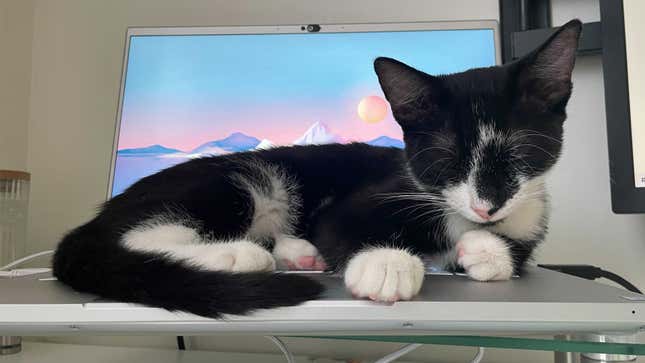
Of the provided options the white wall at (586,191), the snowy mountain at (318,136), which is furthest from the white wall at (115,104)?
the snowy mountain at (318,136)

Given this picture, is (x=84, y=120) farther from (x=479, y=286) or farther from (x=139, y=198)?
(x=479, y=286)

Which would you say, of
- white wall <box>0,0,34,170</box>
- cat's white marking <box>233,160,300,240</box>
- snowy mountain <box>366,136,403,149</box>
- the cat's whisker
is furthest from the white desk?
white wall <box>0,0,34,170</box>

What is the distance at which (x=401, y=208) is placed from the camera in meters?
0.74

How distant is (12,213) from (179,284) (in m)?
0.78

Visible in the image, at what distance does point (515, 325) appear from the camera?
426 millimetres

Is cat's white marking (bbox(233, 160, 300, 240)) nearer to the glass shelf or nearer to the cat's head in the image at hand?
the cat's head

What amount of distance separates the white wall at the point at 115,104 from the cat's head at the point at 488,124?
0.46m

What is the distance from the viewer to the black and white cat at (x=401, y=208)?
0.57 meters

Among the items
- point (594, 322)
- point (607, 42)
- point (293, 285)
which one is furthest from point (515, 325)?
point (607, 42)

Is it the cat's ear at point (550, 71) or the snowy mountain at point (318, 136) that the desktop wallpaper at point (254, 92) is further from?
the cat's ear at point (550, 71)

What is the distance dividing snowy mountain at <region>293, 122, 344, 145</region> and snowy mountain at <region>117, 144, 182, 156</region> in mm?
287

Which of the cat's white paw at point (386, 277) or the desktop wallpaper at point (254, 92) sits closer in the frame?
the cat's white paw at point (386, 277)

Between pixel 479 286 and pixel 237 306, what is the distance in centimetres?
27

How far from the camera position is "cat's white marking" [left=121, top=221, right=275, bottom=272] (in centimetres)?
60
